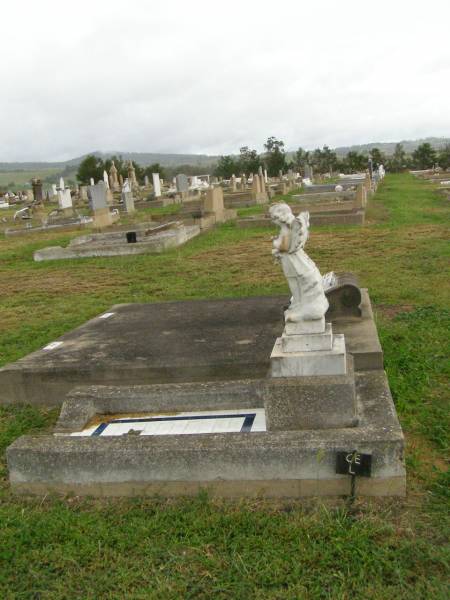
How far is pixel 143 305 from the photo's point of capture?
816 cm

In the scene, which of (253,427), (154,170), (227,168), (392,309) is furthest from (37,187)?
(253,427)

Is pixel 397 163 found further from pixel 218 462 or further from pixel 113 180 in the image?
pixel 218 462

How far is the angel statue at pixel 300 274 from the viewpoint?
3.83m

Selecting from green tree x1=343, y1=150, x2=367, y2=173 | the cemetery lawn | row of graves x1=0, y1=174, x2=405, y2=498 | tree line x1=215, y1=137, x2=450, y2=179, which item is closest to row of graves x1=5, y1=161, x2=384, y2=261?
the cemetery lawn

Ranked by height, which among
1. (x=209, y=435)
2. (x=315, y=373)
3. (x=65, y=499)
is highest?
(x=315, y=373)

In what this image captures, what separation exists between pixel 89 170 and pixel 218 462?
163 ft

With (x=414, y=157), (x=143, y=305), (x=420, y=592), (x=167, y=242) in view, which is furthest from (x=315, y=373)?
(x=414, y=157)

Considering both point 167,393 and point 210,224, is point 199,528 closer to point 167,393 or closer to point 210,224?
point 167,393

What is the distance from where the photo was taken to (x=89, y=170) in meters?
50.3

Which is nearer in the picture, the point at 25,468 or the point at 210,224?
the point at 25,468

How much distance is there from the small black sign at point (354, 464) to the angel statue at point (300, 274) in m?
0.95

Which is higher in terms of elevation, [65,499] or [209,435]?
[209,435]

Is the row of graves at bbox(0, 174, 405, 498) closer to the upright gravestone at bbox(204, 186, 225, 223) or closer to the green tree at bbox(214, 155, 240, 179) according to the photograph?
the upright gravestone at bbox(204, 186, 225, 223)

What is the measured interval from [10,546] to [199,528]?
1.11 m
